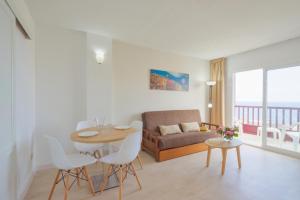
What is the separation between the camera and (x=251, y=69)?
3.90 meters

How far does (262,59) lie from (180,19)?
2.66m

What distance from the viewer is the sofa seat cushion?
9.60ft

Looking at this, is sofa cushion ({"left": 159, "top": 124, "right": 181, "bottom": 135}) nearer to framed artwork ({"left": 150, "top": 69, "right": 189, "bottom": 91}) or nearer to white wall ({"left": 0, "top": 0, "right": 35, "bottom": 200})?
framed artwork ({"left": 150, "top": 69, "right": 189, "bottom": 91})

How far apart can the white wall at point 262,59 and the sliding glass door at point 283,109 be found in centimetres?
20

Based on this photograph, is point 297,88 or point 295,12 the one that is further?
point 297,88

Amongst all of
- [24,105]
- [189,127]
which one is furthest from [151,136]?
[24,105]

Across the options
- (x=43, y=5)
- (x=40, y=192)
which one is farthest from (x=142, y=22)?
(x=40, y=192)

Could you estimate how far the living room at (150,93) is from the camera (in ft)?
6.22

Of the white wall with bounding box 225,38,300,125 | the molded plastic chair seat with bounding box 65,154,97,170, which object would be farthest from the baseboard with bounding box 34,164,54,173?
the white wall with bounding box 225,38,300,125

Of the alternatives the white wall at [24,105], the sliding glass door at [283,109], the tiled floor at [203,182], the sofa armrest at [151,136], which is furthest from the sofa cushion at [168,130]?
the white wall at [24,105]

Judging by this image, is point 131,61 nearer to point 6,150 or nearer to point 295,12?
point 6,150

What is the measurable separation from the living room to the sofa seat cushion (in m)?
0.02

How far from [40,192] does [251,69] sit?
16.5 feet

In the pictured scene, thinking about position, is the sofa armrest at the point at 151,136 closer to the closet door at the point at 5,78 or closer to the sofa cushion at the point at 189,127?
the sofa cushion at the point at 189,127
